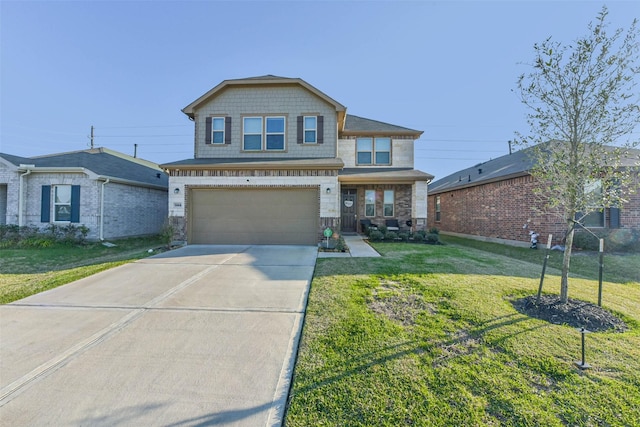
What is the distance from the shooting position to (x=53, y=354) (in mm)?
3039

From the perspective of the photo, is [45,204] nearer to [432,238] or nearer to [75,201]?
[75,201]

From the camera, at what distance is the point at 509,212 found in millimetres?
11867

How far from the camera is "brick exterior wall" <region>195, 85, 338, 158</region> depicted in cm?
1153

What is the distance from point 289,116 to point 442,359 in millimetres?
10665

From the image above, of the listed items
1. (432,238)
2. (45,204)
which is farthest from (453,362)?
(45,204)

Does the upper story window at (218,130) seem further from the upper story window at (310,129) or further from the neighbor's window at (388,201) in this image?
the neighbor's window at (388,201)

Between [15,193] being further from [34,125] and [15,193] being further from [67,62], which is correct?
[34,125]

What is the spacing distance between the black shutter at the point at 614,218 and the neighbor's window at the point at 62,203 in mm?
21967

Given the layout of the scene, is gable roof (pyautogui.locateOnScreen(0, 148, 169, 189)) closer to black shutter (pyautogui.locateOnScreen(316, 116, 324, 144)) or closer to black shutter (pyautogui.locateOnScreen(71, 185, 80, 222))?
black shutter (pyautogui.locateOnScreen(71, 185, 80, 222))

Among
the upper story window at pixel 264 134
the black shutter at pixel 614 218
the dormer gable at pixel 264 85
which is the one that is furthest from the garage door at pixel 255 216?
the black shutter at pixel 614 218

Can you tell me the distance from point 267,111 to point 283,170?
308 centimetres

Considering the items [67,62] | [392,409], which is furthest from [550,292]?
[67,62]

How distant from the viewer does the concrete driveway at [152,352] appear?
2.26 m

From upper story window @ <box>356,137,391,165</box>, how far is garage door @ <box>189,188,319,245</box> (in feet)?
14.8
